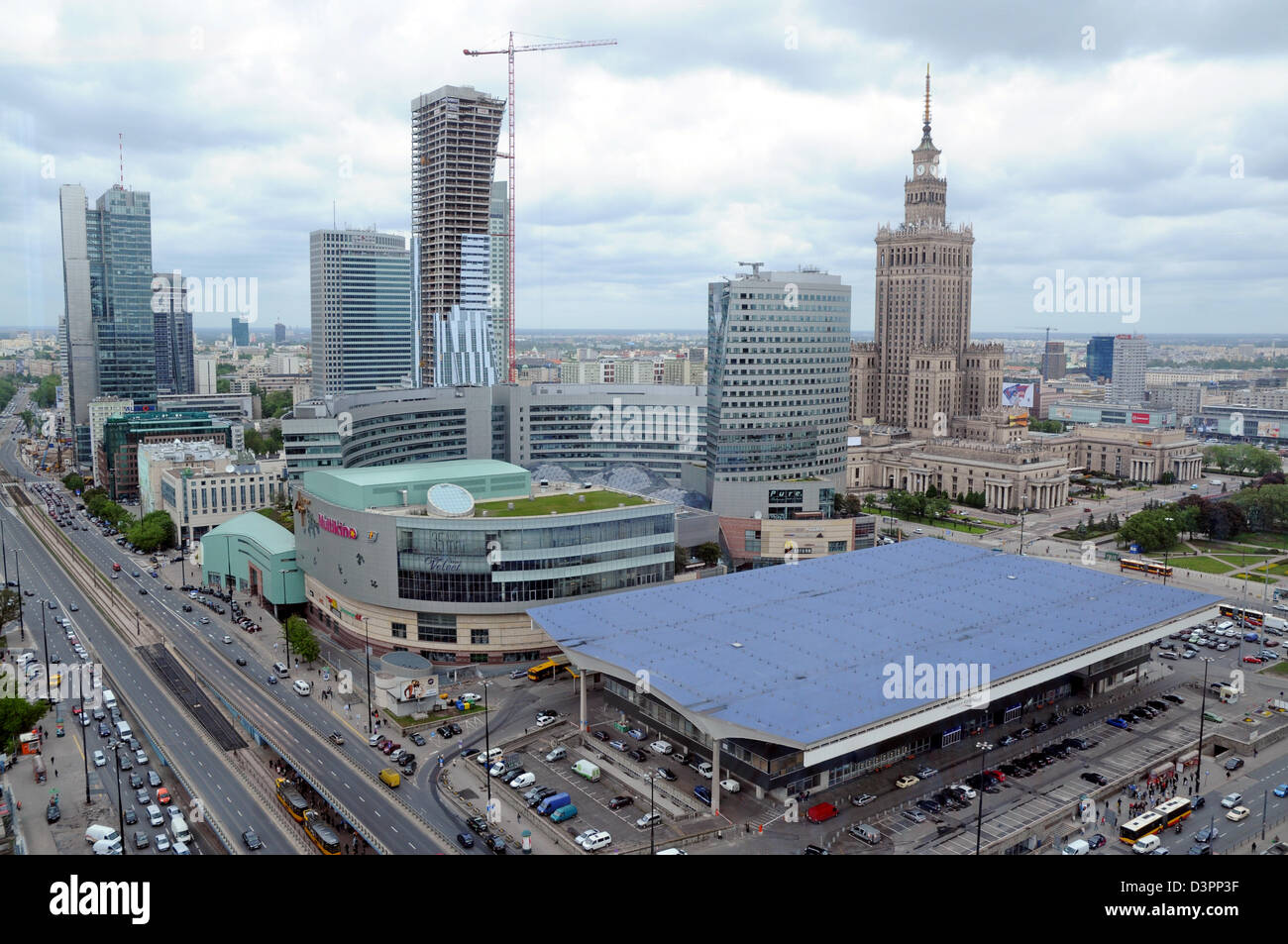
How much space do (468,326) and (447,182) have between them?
15665 mm

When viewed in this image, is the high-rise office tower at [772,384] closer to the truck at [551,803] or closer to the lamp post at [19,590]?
the truck at [551,803]

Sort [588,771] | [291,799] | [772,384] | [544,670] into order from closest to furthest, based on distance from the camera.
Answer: [291,799]
[588,771]
[544,670]
[772,384]

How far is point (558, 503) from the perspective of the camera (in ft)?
191

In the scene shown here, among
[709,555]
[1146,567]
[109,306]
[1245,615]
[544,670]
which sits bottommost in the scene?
[544,670]

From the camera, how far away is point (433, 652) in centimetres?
5269

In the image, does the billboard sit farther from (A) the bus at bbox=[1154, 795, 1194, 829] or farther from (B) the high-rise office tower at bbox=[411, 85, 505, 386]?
(A) the bus at bbox=[1154, 795, 1194, 829]

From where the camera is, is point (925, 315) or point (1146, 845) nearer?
point (1146, 845)

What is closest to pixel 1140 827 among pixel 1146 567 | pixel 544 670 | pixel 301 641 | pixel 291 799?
pixel 544 670

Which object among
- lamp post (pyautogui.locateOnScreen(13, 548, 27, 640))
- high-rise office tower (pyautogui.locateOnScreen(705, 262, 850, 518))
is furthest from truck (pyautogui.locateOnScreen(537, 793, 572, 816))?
high-rise office tower (pyautogui.locateOnScreen(705, 262, 850, 518))

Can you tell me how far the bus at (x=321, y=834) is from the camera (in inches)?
1297

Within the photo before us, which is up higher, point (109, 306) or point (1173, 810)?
point (109, 306)

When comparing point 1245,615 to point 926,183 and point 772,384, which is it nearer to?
point 772,384

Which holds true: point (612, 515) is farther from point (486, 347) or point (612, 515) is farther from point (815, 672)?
point (486, 347)
